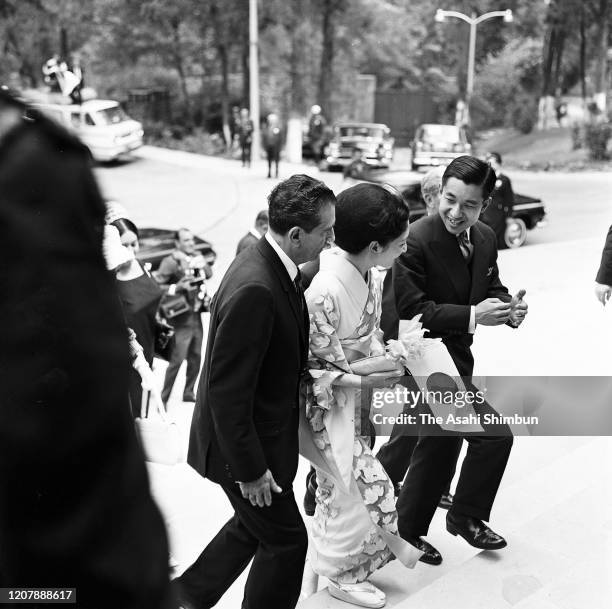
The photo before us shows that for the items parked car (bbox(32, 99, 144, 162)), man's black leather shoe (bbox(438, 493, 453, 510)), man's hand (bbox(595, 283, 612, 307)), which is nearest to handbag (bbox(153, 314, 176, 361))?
man's black leather shoe (bbox(438, 493, 453, 510))

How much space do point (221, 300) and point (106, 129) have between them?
81.3 ft

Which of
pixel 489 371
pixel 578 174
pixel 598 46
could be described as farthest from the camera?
pixel 598 46

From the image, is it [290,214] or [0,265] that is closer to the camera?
[0,265]

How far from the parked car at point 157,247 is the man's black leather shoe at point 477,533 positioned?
6.49 m

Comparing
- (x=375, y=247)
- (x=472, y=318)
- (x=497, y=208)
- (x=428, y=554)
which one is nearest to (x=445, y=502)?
(x=428, y=554)

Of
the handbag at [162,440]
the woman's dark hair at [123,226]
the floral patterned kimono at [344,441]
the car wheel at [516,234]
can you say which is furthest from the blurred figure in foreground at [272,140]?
the floral patterned kimono at [344,441]

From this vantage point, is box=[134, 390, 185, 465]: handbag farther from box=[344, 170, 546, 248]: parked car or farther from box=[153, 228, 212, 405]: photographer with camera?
box=[344, 170, 546, 248]: parked car

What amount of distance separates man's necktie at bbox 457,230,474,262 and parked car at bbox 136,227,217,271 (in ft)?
21.1

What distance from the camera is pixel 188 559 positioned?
4059 mm

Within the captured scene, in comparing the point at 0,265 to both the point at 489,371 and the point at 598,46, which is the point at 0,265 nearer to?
the point at 489,371

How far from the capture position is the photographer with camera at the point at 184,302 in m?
6.14

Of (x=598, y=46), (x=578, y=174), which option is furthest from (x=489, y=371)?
(x=598, y=46)

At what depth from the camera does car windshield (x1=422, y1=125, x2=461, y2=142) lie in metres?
25.2

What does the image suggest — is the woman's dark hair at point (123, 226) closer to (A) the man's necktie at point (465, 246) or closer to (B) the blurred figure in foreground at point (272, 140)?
(A) the man's necktie at point (465, 246)
